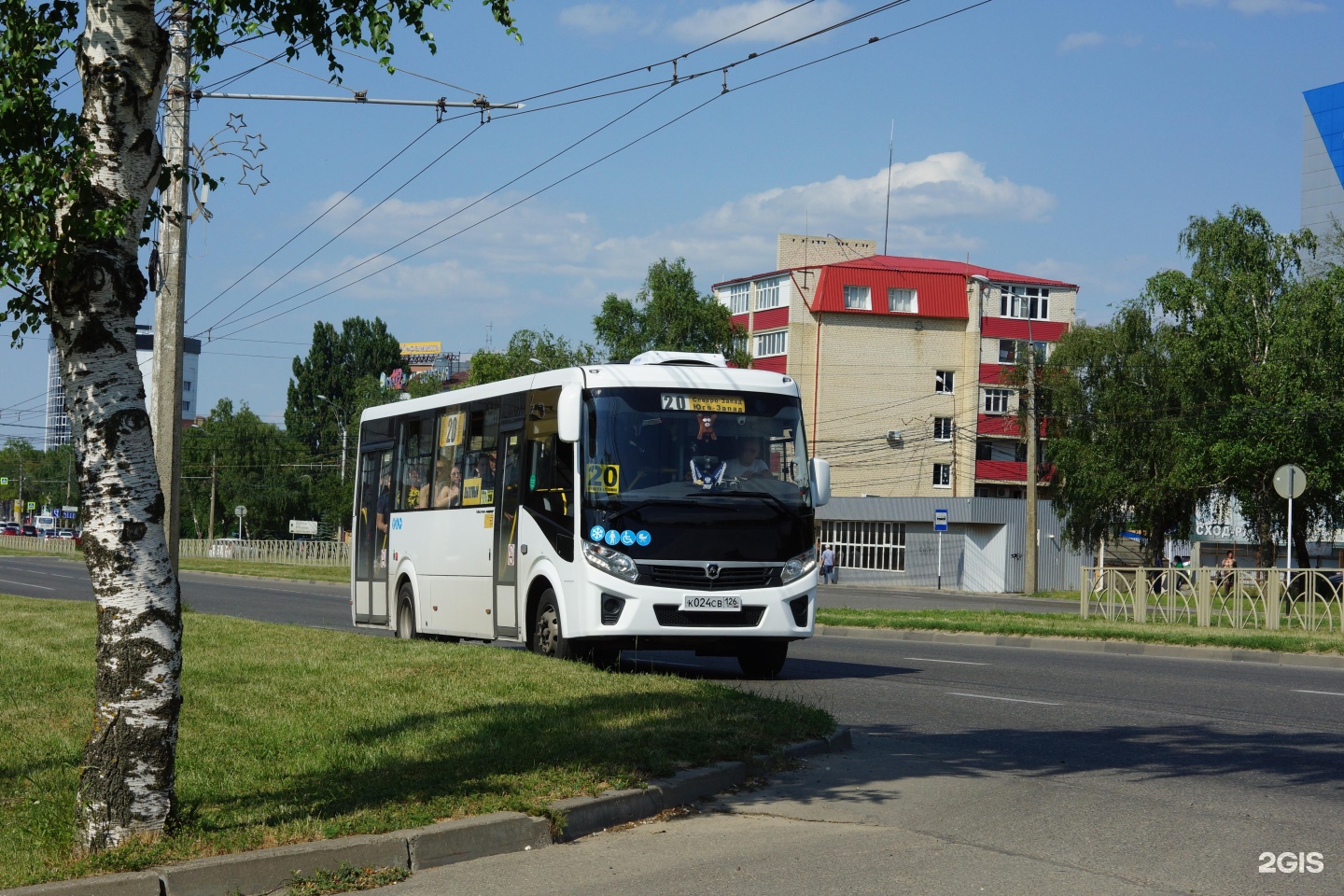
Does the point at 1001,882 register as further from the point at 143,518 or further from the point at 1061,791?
the point at 143,518

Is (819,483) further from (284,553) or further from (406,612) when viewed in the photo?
(284,553)

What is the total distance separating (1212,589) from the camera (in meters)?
25.2

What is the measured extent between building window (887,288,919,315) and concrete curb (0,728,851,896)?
74.1 metres

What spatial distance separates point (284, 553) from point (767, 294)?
101 feet

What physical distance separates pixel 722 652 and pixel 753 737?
213 inches

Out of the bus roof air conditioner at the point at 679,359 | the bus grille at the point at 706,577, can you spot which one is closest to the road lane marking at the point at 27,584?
the bus roof air conditioner at the point at 679,359

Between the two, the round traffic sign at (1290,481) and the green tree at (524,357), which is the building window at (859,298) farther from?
the round traffic sign at (1290,481)

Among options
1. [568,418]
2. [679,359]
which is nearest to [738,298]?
[679,359]

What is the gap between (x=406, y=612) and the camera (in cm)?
1894

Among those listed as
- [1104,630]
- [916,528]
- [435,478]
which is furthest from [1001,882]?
[916,528]

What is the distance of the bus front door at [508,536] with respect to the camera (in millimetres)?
15414

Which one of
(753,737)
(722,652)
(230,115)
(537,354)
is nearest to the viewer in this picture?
(753,737)

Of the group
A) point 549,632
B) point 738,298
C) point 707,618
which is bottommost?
point 549,632

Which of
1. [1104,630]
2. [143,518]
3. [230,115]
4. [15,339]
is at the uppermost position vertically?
[230,115]
